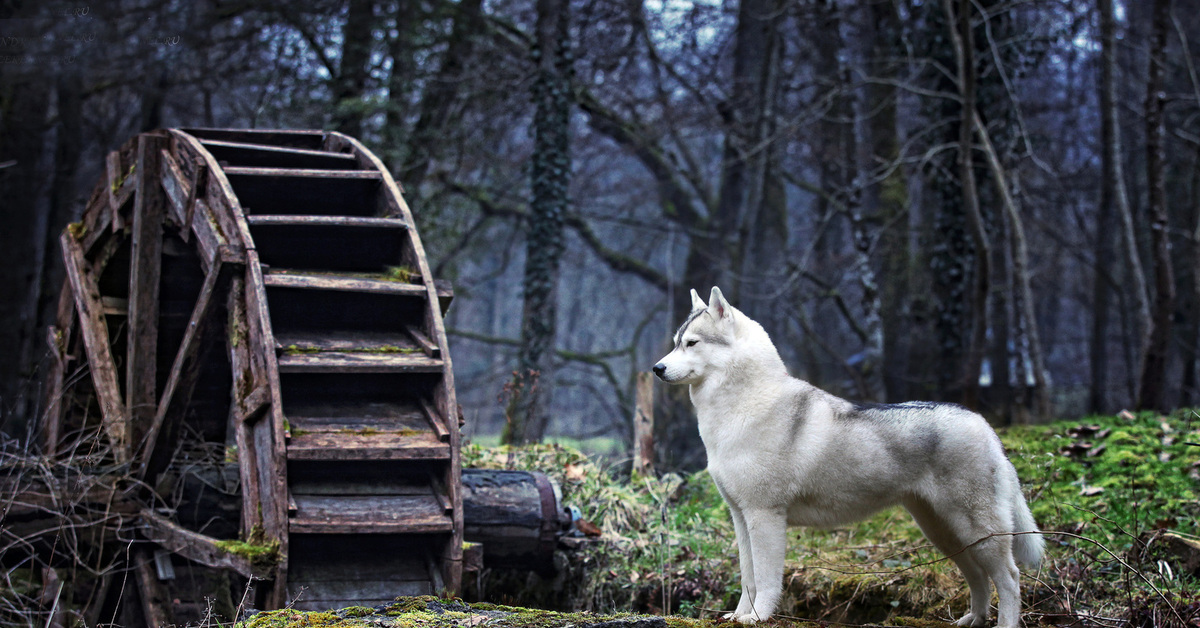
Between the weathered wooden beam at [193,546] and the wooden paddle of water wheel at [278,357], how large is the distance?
1 centimetres

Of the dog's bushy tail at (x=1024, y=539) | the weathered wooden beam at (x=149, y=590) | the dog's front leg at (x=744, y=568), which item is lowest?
the weathered wooden beam at (x=149, y=590)

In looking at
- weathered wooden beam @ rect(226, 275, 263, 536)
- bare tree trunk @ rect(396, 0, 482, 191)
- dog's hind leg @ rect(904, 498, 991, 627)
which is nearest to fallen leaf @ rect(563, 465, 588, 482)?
weathered wooden beam @ rect(226, 275, 263, 536)

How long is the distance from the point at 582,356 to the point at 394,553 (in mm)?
13996

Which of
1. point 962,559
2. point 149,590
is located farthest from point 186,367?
point 962,559

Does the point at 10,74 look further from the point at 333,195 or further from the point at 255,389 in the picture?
the point at 255,389

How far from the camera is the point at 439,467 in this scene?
5.26 metres

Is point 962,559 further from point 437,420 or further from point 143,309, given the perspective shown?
point 143,309

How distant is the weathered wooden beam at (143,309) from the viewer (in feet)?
20.1

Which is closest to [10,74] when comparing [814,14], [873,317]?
[814,14]

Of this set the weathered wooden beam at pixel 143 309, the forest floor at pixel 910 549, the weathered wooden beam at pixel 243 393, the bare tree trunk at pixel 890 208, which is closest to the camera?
the forest floor at pixel 910 549

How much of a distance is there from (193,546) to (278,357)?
120cm

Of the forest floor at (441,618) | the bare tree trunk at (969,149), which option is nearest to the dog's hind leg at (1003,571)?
the forest floor at (441,618)

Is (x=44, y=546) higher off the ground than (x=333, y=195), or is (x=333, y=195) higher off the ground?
(x=333, y=195)

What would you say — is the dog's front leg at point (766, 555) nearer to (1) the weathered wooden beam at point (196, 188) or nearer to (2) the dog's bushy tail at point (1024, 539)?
(2) the dog's bushy tail at point (1024, 539)
